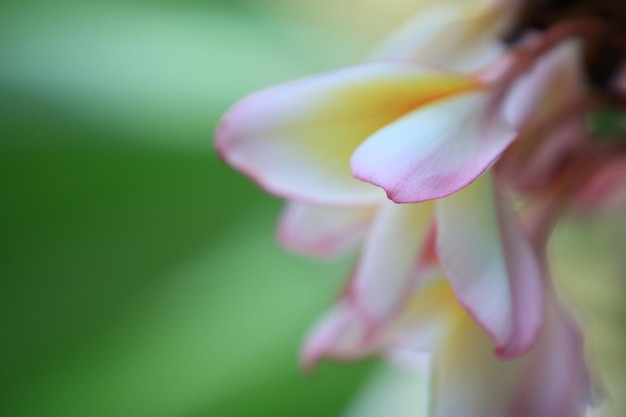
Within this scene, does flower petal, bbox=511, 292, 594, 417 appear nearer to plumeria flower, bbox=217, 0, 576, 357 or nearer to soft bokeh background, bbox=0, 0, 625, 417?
plumeria flower, bbox=217, 0, 576, 357

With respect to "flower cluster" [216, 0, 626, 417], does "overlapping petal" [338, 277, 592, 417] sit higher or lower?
lower

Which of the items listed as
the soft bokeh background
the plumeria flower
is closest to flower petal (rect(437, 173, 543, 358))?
the plumeria flower

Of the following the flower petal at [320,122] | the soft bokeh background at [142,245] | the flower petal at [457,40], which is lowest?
the soft bokeh background at [142,245]

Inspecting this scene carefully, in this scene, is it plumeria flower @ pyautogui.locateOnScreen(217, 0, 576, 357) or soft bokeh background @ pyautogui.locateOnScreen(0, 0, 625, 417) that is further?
soft bokeh background @ pyautogui.locateOnScreen(0, 0, 625, 417)

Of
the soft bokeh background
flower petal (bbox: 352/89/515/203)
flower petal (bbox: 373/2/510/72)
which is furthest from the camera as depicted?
the soft bokeh background

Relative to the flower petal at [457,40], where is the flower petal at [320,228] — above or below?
below

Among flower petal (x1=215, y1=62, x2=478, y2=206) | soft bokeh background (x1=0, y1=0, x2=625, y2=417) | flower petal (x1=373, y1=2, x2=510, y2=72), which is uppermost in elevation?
flower petal (x1=215, y1=62, x2=478, y2=206)

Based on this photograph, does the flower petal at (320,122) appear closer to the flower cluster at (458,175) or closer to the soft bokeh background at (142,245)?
the flower cluster at (458,175)

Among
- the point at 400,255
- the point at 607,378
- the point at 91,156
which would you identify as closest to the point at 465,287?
the point at 400,255

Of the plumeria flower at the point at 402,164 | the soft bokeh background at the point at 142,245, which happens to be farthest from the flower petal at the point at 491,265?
the soft bokeh background at the point at 142,245
